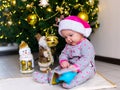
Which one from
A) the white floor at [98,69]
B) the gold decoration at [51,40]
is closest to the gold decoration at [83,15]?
the gold decoration at [51,40]

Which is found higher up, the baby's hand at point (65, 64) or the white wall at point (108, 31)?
the white wall at point (108, 31)

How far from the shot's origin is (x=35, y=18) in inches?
76.1

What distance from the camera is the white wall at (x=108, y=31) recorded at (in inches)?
82.0

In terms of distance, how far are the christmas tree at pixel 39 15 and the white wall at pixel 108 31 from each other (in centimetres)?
7

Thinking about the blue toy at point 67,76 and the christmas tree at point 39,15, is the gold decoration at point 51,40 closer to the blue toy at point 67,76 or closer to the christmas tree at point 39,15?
the christmas tree at point 39,15

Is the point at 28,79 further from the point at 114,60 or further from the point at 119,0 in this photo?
the point at 119,0

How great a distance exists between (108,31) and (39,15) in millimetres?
656

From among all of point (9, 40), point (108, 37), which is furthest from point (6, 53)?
point (108, 37)

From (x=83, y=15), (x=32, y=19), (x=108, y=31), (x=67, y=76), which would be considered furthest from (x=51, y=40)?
(x=108, y=31)

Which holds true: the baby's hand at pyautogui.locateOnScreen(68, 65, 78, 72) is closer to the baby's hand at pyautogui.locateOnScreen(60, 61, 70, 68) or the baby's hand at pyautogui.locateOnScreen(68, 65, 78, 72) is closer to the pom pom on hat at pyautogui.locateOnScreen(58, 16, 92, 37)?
the baby's hand at pyautogui.locateOnScreen(60, 61, 70, 68)

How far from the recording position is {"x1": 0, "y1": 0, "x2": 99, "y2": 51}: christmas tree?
6.36 feet

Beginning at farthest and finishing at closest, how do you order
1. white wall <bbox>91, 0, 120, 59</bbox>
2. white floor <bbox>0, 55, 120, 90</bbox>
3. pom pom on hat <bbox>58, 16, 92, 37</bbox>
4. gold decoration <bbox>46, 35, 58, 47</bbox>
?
1. white wall <bbox>91, 0, 120, 59</bbox>
2. gold decoration <bbox>46, 35, 58, 47</bbox>
3. white floor <bbox>0, 55, 120, 90</bbox>
4. pom pom on hat <bbox>58, 16, 92, 37</bbox>

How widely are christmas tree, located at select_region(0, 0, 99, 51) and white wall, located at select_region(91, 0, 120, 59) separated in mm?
66

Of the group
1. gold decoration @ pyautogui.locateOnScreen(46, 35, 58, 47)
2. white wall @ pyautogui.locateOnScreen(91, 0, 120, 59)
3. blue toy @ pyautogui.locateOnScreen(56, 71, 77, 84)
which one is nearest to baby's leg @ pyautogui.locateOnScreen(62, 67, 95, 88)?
blue toy @ pyautogui.locateOnScreen(56, 71, 77, 84)
